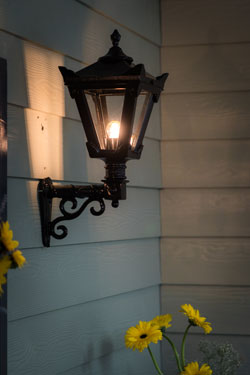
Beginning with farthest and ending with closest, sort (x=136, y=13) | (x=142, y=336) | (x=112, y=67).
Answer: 1. (x=136, y=13)
2. (x=142, y=336)
3. (x=112, y=67)

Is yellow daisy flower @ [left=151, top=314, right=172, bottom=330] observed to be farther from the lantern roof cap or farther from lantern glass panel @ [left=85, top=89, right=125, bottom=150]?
the lantern roof cap

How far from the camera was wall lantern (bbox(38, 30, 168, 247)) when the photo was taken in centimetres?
135

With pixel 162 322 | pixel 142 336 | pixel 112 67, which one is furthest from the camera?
pixel 162 322

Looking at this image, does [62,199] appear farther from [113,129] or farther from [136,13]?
[136,13]

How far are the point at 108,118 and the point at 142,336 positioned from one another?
0.65 m

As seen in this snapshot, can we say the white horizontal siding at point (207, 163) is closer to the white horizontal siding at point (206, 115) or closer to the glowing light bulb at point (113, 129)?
the white horizontal siding at point (206, 115)

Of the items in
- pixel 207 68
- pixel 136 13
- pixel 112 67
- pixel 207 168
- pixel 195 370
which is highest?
pixel 136 13

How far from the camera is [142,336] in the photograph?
156 centimetres

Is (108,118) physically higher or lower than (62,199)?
higher

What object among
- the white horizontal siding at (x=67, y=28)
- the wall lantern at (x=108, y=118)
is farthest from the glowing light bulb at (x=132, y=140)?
the white horizontal siding at (x=67, y=28)

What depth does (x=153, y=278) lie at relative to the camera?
1.99 m

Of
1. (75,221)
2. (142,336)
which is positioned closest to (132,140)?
(75,221)

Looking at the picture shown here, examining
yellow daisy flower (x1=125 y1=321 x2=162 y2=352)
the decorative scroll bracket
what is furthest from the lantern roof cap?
yellow daisy flower (x1=125 y1=321 x2=162 y2=352)

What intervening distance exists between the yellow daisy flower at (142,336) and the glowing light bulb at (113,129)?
1.92 ft
